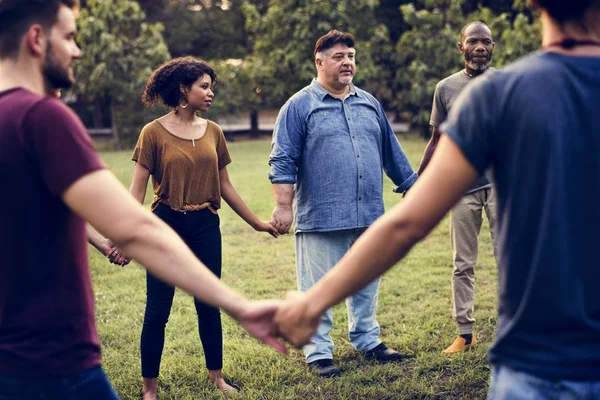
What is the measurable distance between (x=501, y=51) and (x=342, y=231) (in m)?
19.7

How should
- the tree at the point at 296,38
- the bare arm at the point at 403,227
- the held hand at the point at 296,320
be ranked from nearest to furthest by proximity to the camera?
1. the bare arm at the point at 403,227
2. the held hand at the point at 296,320
3. the tree at the point at 296,38

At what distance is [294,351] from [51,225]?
159 inches

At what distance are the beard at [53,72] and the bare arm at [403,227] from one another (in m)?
1.08

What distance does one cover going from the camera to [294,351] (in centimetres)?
621

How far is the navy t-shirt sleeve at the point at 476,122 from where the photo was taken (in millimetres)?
2102

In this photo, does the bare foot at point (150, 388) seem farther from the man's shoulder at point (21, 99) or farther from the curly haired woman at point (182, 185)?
the man's shoulder at point (21, 99)

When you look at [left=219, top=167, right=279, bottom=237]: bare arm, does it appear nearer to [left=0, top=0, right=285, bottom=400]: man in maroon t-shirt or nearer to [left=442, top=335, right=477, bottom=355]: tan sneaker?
[left=442, top=335, right=477, bottom=355]: tan sneaker

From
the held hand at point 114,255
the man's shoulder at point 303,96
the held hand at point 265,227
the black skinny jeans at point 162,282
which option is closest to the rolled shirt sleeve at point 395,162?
the man's shoulder at point 303,96

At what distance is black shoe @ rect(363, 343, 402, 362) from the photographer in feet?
19.6

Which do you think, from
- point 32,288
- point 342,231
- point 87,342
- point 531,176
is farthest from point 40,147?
point 342,231

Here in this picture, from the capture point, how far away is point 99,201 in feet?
7.82

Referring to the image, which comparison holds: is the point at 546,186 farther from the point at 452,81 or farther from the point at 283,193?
the point at 452,81

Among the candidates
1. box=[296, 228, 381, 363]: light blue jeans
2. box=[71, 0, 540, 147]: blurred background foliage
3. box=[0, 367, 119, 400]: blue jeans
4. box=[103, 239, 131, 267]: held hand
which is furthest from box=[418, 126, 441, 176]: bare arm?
box=[71, 0, 540, 147]: blurred background foliage

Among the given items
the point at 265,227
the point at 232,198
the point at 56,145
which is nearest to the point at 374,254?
the point at 56,145
